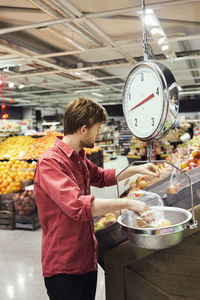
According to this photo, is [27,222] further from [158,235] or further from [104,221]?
[158,235]

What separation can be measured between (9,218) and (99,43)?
11.9 feet

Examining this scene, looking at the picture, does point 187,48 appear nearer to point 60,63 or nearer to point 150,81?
point 60,63

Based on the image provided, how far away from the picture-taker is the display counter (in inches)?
67.9

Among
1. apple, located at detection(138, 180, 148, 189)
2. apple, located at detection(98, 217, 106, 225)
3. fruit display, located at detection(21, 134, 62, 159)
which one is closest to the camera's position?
apple, located at detection(98, 217, 106, 225)

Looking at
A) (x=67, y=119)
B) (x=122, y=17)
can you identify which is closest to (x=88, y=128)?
(x=67, y=119)

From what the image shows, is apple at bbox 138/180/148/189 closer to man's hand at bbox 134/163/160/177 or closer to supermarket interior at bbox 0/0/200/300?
supermarket interior at bbox 0/0/200/300

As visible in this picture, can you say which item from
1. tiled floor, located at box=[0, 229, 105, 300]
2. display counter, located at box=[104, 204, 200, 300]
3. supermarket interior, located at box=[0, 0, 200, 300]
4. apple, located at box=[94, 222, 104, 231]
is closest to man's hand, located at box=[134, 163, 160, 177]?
supermarket interior, located at box=[0, 0, 200, 300]

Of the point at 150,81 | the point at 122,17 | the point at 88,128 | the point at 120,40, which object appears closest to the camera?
the point at 150,81

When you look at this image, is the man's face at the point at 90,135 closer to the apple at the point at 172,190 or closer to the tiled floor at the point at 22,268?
the apple at the point at 172,190

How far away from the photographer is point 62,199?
1415 millimetres

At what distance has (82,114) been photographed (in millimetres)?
1602

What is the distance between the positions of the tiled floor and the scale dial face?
6.93 feet

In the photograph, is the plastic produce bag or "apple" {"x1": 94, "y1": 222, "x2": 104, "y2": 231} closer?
the plastic produce bag

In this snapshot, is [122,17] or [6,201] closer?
[122,17]
